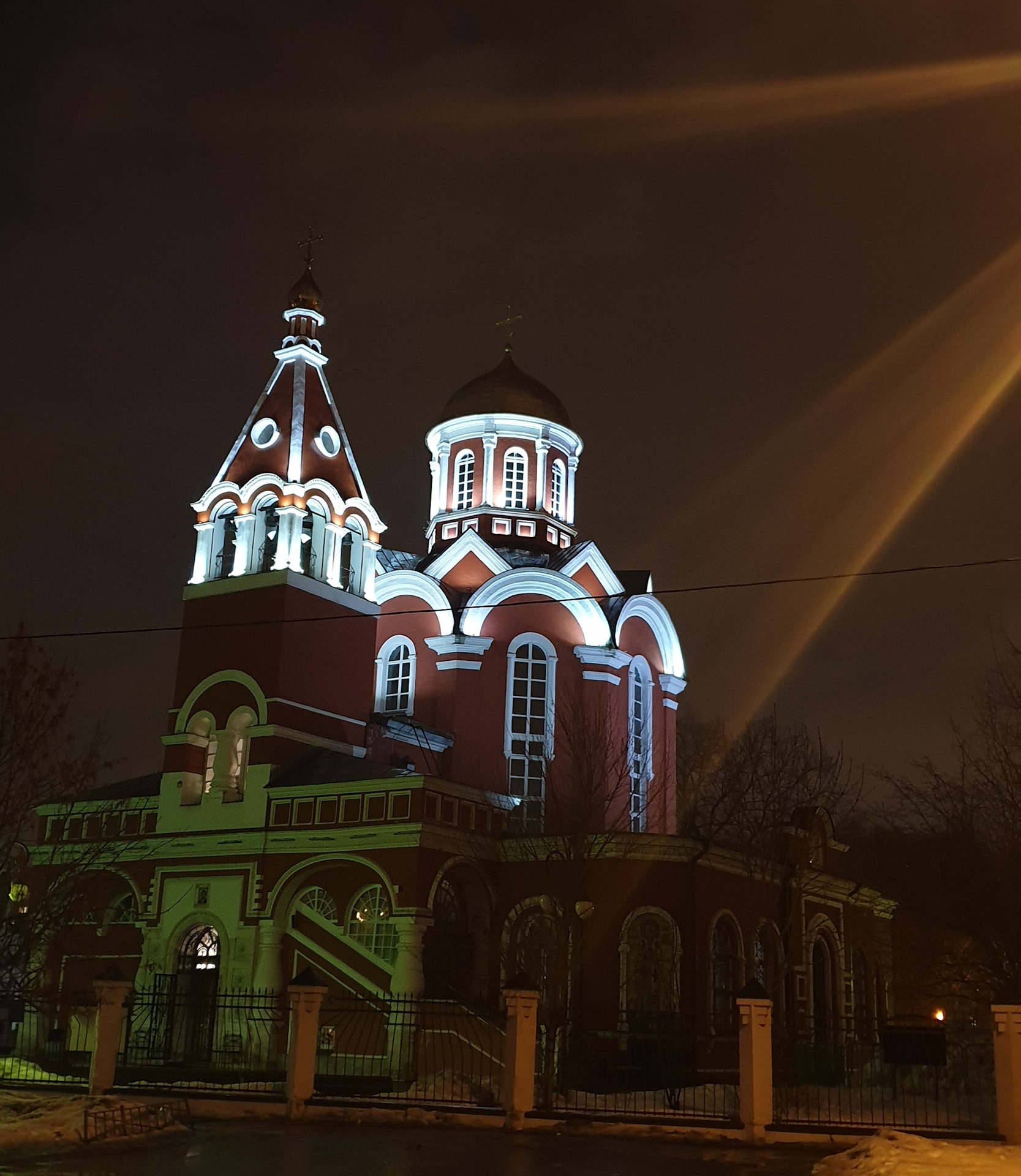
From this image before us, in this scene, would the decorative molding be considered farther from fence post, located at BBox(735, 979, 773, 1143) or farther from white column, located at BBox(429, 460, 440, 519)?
fence post, located at BBox(735, 979, 773, 1143)

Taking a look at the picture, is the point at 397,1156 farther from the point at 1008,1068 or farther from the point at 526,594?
the point at 526,594

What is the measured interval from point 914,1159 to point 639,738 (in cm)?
1849

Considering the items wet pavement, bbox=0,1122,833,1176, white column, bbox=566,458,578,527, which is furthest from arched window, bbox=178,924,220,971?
white column, bbox=566,458,578,527

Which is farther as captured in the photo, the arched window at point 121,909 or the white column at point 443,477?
the white column at point 443,477

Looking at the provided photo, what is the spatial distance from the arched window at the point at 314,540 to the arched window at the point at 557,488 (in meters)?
7.25

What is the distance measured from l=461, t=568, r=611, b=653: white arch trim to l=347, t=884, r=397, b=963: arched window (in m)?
6.60

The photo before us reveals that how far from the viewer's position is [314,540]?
26375 mm

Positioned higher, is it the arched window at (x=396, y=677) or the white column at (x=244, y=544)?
the white column at (x=244, y=544)

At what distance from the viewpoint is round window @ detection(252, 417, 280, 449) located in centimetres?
2698

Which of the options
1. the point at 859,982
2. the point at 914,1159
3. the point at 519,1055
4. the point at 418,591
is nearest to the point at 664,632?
the point at 418,591

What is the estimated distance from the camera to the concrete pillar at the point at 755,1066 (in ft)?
45.6

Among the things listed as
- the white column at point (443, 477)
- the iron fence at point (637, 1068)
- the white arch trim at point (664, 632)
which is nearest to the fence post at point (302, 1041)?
the iron fence at point (637, 1068)

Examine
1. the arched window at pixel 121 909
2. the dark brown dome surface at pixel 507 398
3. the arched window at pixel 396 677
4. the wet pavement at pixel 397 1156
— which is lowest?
the wet pavement at pixel 397 1156

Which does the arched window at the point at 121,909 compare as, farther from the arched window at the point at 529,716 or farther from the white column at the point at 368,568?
the arched window at the point at 529,716
